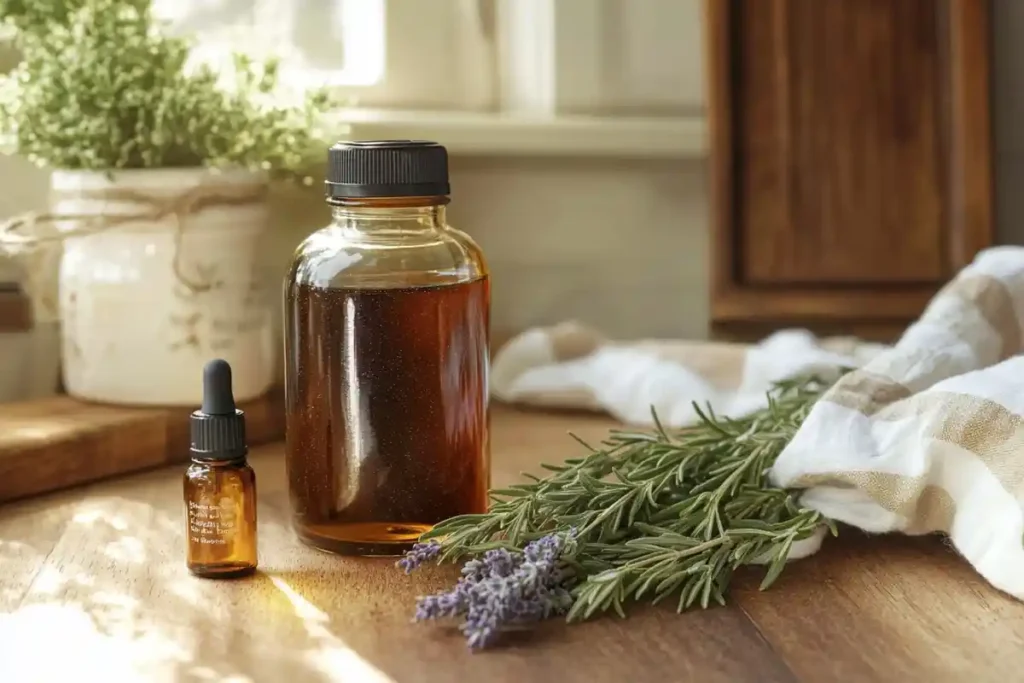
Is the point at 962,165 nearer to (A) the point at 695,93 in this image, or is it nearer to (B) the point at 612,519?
(A) the point at 695,93

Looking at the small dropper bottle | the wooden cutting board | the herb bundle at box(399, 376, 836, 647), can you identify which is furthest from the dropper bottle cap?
the wooden cutting board

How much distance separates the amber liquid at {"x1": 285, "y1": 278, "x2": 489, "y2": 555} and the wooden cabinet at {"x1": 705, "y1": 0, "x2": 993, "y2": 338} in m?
0.47

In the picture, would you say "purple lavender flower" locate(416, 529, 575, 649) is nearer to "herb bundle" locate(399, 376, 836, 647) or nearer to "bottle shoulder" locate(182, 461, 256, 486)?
"herb bundle" locate(399, 376, 836, 647)

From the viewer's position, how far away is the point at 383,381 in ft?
2.02

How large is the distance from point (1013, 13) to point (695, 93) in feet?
0.95

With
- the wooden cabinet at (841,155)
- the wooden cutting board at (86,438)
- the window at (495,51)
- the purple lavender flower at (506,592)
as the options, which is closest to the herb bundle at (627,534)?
the purple lavender flower at (506,592)

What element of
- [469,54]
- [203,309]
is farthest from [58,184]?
[469,54]

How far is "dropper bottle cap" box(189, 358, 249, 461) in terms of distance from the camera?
23.1 inches

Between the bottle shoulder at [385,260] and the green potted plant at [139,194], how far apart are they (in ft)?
0.76

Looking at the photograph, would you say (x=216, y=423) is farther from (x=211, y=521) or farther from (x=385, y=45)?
(x=385, y=45)

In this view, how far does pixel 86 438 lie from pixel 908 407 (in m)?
0.51

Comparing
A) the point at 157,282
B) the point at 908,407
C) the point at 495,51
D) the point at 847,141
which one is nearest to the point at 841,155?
the point at 847,141

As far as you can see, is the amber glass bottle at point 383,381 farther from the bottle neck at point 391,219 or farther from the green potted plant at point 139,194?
the green potted plant at point 139,194

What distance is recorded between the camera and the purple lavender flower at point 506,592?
51 cm
